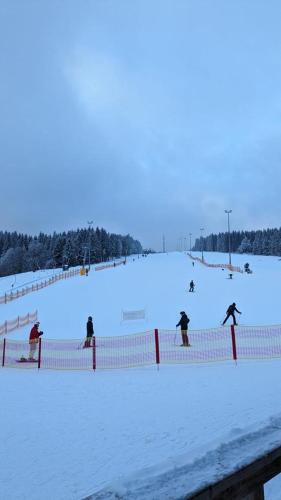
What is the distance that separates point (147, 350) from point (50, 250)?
144243 millimetres

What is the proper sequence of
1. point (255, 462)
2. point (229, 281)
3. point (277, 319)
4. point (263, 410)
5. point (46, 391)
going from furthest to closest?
point (229, 281) → point (277, 319) → point (46, 391) → point (263, 410) → point (255, 462)

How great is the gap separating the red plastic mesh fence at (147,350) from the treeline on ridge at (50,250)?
106m

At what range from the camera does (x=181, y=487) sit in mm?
1773

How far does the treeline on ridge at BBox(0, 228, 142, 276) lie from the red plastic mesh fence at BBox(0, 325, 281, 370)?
106m

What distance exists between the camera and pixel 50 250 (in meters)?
155

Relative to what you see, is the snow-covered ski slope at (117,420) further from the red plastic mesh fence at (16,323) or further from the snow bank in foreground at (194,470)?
the red plastic mesh fence at (16,323)

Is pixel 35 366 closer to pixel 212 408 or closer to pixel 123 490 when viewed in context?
pixel 212 408

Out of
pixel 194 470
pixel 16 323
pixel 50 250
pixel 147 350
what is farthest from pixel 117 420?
pixel 50 250

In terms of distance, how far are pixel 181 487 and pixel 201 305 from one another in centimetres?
2598

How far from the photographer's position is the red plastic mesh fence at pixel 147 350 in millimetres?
13766

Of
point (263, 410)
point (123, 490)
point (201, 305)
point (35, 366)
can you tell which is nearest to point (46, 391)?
point (35, 366)

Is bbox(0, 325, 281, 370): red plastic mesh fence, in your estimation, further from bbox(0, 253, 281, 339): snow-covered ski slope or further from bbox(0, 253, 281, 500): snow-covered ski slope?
bbox(0, 253, 281, 339): snow-covered ski slope

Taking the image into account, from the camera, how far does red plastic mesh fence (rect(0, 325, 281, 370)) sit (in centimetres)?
1377

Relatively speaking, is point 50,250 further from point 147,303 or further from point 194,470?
point 194,470
